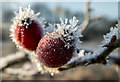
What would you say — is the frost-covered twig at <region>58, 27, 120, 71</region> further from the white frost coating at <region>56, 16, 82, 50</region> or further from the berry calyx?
the berry calyx

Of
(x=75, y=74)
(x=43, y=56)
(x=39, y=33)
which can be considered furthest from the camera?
(x=75, y=74)

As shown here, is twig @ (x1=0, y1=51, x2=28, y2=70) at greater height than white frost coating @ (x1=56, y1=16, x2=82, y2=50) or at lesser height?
lesser

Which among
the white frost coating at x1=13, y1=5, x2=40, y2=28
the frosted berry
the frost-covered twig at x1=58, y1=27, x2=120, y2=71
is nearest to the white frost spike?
the frosted berry

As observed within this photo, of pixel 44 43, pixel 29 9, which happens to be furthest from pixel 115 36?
pixel 29 9

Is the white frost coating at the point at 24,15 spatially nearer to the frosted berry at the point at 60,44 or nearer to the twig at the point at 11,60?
the frosted berry at the point at 60,44

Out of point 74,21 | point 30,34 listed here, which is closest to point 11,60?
point 30,34

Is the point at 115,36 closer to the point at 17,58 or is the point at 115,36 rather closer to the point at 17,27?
the point at 17,27

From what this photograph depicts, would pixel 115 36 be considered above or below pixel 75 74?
above
